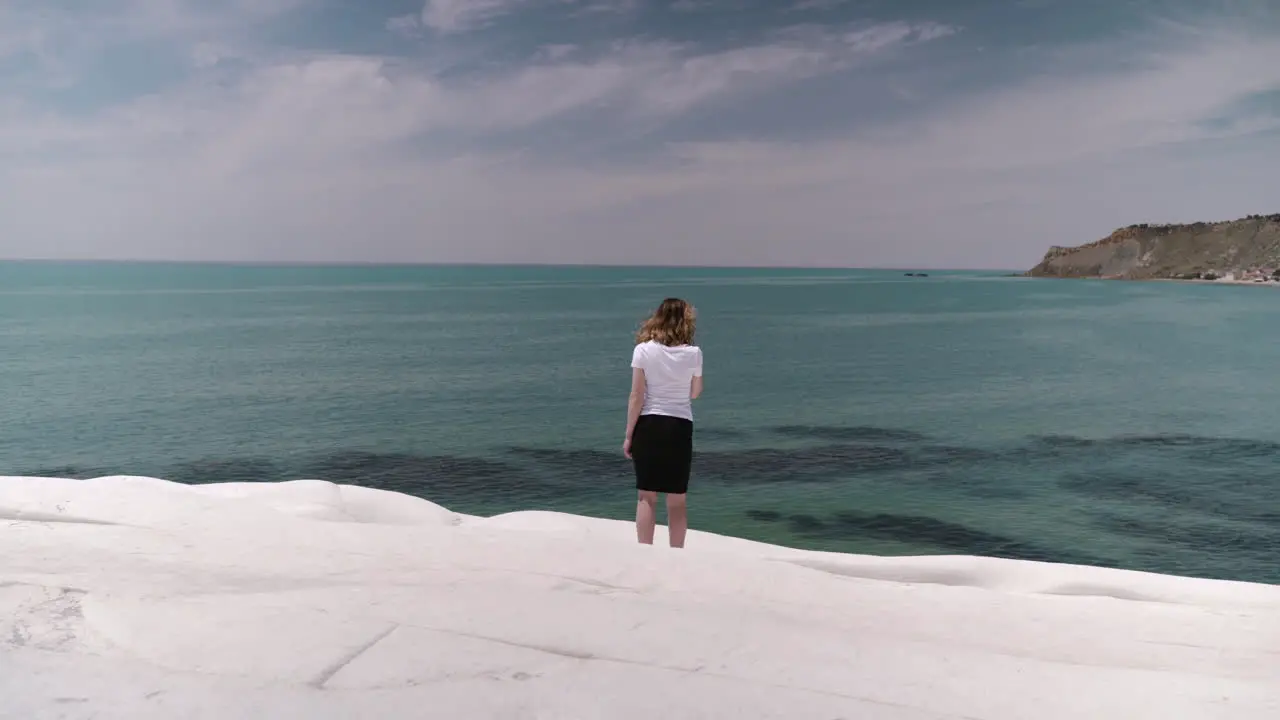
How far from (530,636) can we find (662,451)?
3.80m

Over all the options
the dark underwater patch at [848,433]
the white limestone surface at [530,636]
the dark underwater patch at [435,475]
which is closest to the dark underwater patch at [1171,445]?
the dark underwater patch at [848,433]

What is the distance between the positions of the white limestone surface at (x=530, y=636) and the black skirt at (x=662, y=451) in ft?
5.80

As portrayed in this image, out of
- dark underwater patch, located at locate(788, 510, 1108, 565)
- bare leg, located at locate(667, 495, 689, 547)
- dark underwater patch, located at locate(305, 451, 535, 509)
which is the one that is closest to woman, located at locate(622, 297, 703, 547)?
bare leg, located at locate(667, 495, 689, 547)

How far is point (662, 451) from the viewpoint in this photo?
842 centimetres

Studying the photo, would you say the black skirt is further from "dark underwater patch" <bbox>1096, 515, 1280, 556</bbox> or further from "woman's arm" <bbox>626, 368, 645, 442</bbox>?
"dark underwater patch" <bbox>1096, 515, 1280, 556</bbox>

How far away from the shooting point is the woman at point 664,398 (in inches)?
326

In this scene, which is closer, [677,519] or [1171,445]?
[677,519]

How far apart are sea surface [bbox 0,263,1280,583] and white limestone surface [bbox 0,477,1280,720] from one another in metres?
12.0

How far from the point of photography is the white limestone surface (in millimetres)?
4020

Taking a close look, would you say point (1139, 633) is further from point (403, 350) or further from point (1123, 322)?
point (1123, 322)

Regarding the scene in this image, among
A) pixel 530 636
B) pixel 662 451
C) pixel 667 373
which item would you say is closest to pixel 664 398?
pixel 667 373

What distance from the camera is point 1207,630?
5.70 meters

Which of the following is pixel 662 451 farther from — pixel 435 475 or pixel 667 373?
pixel 435 475

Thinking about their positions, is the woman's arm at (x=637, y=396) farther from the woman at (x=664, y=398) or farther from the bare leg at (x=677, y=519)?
the bare leg at (x=677, y=519)
